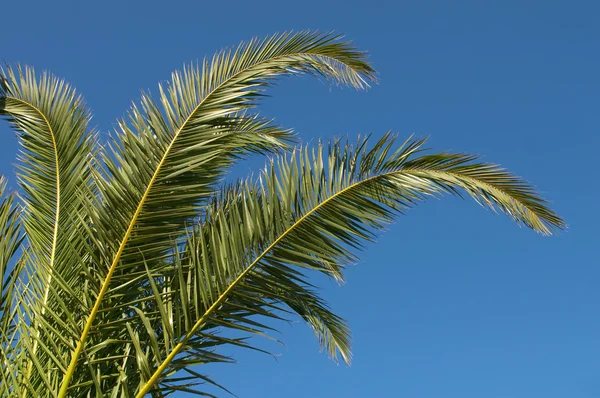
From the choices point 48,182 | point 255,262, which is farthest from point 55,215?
point 255,262

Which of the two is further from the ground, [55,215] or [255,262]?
[255,262]

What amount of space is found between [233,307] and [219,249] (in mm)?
393

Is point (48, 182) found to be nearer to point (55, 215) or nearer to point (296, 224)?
point (55, 215)

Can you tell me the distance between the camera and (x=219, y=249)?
4.56 meters

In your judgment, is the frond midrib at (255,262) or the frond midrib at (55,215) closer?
the frond midrib at (255,262)

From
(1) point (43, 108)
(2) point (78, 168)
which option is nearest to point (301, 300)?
(2) point (78, 168)

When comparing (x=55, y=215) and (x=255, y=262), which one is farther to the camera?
(x=55, y=215)

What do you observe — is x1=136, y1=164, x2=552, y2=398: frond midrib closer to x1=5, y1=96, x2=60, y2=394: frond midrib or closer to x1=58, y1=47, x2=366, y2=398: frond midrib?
x1=58, y1=47, x2=366, y2=398: frond midrib

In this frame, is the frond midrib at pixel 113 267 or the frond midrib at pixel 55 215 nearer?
the frond midrib at pixel 113 267

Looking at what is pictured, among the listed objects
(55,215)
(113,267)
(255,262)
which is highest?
(255,262)

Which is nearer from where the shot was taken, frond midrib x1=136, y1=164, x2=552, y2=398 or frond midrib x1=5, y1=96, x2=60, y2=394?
frond midrib x1=136, y1=164, x2=552, y2=398

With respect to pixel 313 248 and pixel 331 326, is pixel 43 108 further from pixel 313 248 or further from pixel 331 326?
pixel 331 326

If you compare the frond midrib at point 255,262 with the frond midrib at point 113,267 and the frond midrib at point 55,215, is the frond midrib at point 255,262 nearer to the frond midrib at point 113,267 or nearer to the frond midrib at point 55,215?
the frond midrib at point 113,267

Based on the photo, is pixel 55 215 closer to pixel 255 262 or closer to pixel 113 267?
pixel 113 267
